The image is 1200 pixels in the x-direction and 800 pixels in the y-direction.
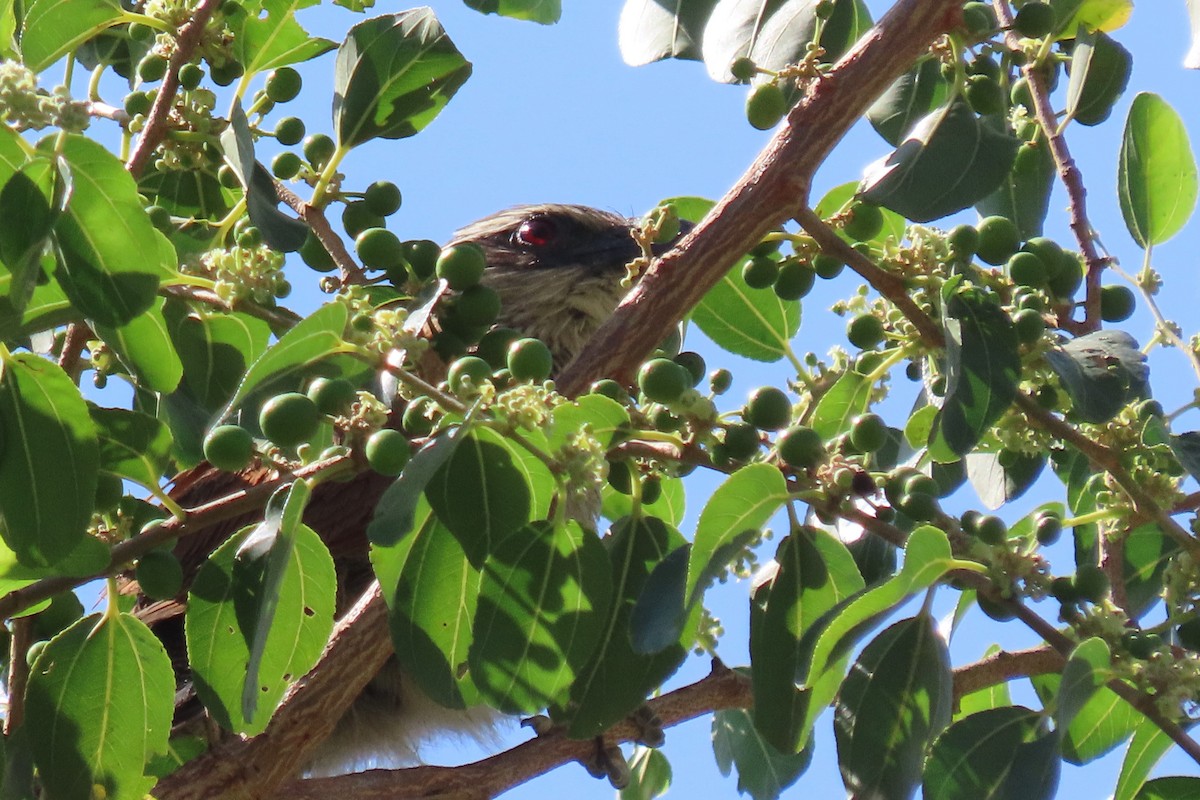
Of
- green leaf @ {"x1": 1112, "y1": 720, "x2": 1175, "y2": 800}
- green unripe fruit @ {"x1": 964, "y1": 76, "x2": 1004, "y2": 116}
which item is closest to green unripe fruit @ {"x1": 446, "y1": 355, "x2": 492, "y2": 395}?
green unripe fruit @ {"x1": 964, "y1": 76, "x2": 1004, "y2": 116}

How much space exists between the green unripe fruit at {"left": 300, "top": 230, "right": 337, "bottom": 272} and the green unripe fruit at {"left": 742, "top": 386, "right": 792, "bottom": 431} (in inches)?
32.5

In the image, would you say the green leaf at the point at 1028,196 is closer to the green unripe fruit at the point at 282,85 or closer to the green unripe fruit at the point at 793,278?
the green unripe fruit at the point at 793,278

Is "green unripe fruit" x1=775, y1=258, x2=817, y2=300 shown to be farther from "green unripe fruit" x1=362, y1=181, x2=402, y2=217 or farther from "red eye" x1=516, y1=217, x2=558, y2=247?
"red eye" x1=516, y1=217, x2=558, y2=247

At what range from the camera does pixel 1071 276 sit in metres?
2.17

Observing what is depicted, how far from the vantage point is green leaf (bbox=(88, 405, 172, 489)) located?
206 centimetres

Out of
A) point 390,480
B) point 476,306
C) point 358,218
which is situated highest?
point 390,480

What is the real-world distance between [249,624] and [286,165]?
0.82 metres

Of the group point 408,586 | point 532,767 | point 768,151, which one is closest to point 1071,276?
point 768,151

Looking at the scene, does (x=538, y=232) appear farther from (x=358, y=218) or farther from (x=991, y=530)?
(x=991, y=530)

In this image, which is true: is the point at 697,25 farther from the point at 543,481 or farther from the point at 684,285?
the point at 543,481

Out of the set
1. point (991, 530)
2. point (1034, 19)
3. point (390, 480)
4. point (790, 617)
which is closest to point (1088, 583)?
point (991, 530)

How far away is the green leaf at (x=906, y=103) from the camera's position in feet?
8.59

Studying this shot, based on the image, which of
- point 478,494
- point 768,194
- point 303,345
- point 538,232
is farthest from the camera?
point 538,232

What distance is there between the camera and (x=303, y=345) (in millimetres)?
1618
